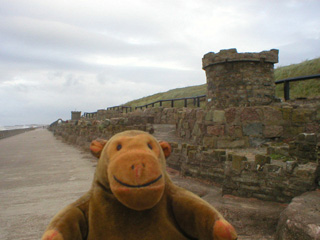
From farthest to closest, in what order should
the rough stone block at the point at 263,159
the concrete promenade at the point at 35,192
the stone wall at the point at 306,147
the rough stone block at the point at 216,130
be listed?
1. the rough stone block at the point at 216,130
2. the stone wall at the point at 306,147
3. the rough stone block at the point at 263,159
4. the concrete promenade at the point at 35,192

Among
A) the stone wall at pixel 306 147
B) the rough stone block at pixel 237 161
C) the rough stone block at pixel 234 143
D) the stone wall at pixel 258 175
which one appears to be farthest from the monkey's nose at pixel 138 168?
the rough stone block at pixel 234 143

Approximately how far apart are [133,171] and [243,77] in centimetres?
950

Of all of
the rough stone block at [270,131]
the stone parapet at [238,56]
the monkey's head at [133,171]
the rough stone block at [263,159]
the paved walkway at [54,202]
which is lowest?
the paved walkway at [54,202]

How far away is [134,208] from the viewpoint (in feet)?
6.23

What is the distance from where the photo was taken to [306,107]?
28.8ft

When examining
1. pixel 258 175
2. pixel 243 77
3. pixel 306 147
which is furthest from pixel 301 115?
pixel 258 175

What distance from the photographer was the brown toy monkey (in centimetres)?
188

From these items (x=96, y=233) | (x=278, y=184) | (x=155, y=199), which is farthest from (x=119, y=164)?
(x=278, y=184)

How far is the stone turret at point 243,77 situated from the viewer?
34.7 ft

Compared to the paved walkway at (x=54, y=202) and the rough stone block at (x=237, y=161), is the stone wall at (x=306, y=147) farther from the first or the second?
the paved walkway at (x=54, y=202)

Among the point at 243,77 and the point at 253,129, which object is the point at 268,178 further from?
the point at 243,77

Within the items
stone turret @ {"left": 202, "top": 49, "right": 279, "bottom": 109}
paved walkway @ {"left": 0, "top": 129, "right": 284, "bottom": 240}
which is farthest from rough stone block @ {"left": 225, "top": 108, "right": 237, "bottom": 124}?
paved walkway @ {"left": 0, "top": 129, "right": 284, "bottom": 240}

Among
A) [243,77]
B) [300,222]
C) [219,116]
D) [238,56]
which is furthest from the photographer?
[243,77]

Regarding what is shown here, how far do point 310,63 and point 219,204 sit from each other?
63.1 feet
